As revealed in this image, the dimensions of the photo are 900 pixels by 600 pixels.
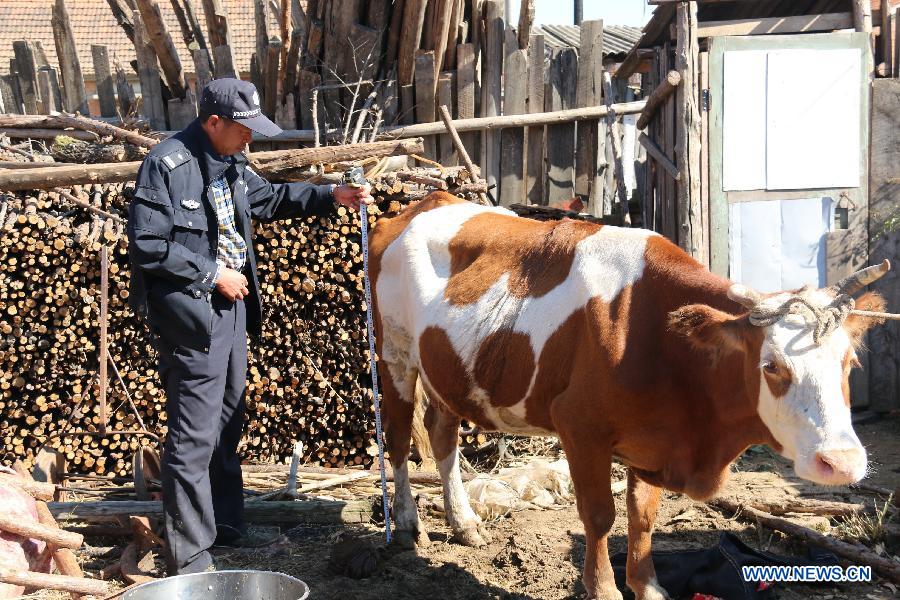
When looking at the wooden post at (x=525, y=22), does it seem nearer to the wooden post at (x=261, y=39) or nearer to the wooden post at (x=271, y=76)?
the wooden post at (x=271, y=76)

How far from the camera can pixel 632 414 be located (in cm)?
397

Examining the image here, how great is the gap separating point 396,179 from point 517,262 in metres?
2.77

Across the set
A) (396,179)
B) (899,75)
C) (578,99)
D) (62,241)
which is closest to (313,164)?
(396,179)

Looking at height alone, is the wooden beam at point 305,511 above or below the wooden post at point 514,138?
below

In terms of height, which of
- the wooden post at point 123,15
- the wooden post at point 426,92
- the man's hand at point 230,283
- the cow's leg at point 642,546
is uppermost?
the wooden post at point 123,15

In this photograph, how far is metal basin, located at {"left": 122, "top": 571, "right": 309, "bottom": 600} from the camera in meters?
3.61

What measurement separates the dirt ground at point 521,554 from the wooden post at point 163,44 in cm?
540

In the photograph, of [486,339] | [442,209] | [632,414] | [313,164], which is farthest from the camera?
[313,164]

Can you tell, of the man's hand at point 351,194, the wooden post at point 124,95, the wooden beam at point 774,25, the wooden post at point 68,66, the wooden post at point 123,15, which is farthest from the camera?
the wooden post at point 123,15

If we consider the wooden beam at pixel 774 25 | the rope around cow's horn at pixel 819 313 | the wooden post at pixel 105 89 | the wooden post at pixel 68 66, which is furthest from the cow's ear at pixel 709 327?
the wooden post at pixel 68 66

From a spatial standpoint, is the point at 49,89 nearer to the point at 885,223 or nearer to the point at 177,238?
the point at 177,238

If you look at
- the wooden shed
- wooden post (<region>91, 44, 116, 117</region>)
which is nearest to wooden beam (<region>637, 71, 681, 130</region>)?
the wooden shed

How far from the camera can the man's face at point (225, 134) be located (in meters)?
4.46

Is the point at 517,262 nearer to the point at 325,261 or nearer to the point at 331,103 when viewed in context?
the point at 325,261
